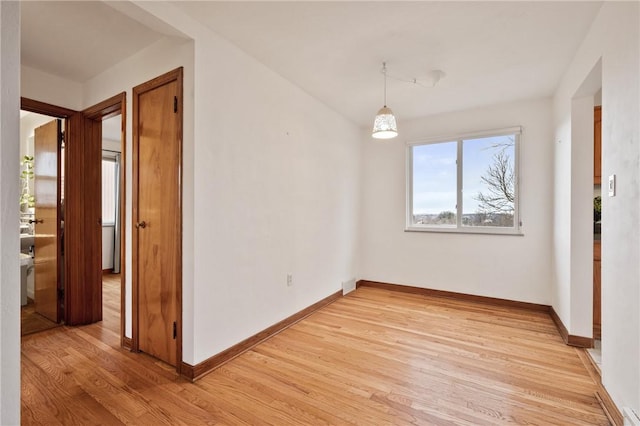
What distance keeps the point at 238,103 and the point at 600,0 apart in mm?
2550

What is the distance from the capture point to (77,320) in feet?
10.2

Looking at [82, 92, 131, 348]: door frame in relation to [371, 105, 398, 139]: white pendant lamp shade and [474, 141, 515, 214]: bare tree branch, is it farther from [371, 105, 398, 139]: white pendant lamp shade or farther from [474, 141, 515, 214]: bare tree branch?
[474, 141, 515, 214]: bare tree branch

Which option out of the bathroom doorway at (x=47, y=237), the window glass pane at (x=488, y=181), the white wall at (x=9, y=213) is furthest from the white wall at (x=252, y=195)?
the bathroom doorway at (x=47, y=237)

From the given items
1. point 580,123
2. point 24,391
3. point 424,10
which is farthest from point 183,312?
point 580,123

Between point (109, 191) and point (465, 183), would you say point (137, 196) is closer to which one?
point (465, 183)

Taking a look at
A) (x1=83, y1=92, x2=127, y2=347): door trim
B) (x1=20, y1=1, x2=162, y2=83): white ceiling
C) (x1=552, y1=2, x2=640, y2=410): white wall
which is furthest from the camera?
(x1=83, y1=92, x2=127, y2=347): door trim

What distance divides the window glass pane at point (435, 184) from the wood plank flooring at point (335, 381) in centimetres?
163

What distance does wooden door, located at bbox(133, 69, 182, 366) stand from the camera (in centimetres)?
223

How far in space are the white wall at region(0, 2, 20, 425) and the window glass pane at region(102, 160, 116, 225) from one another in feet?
19.9

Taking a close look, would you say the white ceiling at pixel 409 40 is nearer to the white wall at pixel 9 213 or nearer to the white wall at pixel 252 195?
the white wall at pixel 252 195

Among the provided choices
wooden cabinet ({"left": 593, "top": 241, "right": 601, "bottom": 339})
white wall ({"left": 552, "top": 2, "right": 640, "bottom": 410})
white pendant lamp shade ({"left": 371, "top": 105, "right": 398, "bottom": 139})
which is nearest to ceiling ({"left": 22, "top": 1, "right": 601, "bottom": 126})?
white wall ({"left": 552, "top": 2, "right": 640, "bottom": 410})

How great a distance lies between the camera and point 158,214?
7.77 ft

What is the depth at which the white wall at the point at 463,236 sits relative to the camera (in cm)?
362

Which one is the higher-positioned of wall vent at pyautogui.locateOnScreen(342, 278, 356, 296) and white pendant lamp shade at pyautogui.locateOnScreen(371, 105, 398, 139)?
white pendant lamp shade at pyautogui.locateOnScreen(371, 105, 398, 139)
